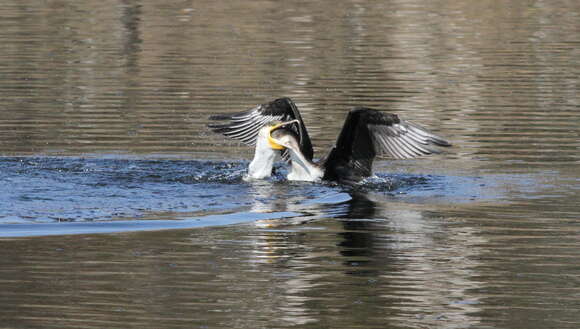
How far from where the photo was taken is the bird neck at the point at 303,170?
1326cm

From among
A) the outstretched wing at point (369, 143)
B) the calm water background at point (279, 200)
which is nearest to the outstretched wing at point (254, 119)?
the calm water background at point (279, 200)

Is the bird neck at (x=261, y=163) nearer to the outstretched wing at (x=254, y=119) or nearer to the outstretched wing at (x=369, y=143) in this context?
the outstretched wing at (x=254, y=119)

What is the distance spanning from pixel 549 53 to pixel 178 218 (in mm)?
17284

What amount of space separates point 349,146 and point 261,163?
940mm

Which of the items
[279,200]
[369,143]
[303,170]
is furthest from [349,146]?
[279,200]

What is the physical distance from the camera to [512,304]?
8445 mm

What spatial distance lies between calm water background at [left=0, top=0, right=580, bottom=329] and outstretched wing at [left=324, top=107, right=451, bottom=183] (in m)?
0.31

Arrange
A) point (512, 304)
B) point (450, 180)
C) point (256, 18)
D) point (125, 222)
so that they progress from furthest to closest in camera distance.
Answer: point (256, 18), point (450, 180), point (125, 222), point (512, 304)

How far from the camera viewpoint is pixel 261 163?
44.1ft

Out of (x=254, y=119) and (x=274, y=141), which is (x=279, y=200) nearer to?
(x=274, y=141)

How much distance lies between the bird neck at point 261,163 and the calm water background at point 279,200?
0.97ft

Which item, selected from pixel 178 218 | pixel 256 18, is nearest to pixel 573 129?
pixel 178 218

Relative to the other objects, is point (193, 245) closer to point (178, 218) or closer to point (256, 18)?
point (178, 218)

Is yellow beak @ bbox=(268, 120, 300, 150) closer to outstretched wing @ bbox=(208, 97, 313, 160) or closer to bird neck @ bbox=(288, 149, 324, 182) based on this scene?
bird neck @ bbox=(288, 149, 324, 182)
